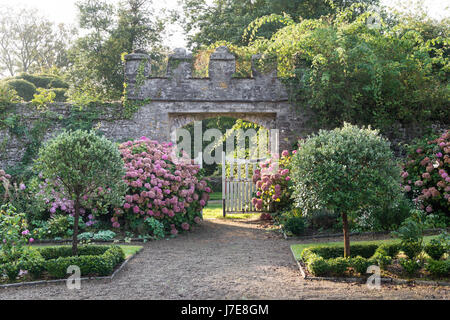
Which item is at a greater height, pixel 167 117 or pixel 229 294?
pixel 167 117

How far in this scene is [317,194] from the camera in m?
5.57

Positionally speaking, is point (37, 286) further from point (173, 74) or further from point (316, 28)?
point (316, 28)

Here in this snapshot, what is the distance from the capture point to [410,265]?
5141 millimetres

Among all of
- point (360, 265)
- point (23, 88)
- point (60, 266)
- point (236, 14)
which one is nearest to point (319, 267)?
point (360, 265)

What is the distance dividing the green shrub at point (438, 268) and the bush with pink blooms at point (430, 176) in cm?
312

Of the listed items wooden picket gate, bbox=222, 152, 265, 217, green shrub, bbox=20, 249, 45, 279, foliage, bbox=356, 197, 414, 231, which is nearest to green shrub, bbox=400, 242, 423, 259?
foliage, bbox=356, 197, 414, 231

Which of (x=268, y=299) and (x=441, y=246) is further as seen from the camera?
(x=441, y=246)

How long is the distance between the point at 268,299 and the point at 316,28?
288 inches

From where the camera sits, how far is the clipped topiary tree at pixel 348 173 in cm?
548

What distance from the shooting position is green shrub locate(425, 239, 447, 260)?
5.51 m

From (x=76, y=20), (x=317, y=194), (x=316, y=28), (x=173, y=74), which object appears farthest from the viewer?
(x=76, y=20)

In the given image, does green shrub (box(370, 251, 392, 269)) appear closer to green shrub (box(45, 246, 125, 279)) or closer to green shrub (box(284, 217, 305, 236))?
green shrub (box(284, 217, 305, 236))

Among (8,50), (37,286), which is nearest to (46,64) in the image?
(8,50)

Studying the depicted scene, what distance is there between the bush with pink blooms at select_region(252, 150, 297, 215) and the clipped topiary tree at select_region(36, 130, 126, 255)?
458 centimetres
